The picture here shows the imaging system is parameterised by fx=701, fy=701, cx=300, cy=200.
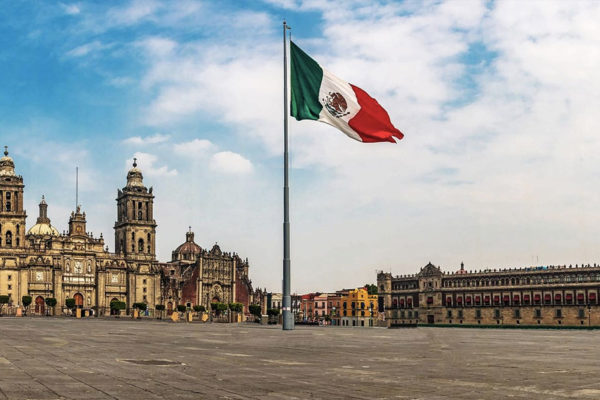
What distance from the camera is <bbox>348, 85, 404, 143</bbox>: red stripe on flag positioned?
30250mm

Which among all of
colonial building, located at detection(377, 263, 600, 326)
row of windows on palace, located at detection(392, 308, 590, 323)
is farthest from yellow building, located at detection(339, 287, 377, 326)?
row of windows on palace, located at detection(392, 308, 590, 323)

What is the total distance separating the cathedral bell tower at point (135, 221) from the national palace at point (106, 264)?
8.1 inches

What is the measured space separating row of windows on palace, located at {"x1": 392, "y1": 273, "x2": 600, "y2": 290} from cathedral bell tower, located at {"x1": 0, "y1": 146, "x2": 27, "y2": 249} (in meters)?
86.2

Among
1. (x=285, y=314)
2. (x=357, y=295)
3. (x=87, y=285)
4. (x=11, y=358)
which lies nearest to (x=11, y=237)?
(x=87, y=285)

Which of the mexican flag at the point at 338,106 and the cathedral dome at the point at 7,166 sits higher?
the cathedral dome at the point at 7,166

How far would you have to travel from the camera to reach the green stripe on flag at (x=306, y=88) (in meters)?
30.9

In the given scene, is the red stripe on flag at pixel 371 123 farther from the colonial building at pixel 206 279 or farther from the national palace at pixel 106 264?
the colonial building at pixel 206 279

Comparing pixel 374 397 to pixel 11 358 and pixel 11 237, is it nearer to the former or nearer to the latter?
pixel 11 358

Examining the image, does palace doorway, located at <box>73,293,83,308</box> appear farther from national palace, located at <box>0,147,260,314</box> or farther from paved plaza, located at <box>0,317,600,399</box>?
paved plaza, located at <box>0,317,600,399</box>

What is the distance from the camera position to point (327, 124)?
31000 millimetres

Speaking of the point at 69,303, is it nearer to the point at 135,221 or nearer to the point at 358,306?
the point at 135,221

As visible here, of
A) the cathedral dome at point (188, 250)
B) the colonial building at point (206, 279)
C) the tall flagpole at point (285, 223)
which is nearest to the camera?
the tall flagpole at point (285, 223)

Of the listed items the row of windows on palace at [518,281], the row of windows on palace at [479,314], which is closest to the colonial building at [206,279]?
the row of windows on palace at [479,314]

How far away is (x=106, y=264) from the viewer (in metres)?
139
